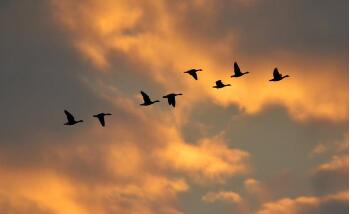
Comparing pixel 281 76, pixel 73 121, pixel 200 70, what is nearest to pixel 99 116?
pixel 73 121

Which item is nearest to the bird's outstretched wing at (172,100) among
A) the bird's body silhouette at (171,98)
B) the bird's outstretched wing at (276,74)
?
the bird's body silhouette at (171,98)

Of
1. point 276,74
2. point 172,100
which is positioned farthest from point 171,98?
point 276,74

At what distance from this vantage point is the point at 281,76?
143 metres

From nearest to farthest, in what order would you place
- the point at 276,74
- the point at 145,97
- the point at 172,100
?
the point at 276,74
the point at 145,97
the point at 172,100

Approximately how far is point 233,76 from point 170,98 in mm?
10172

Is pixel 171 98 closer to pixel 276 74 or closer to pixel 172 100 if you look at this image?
pixel 172 100

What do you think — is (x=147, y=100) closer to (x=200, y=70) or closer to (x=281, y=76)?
(x=200, y=70)

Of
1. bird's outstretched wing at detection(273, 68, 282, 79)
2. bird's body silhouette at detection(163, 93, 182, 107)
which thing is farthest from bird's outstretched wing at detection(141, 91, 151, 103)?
bird's outstretched wing at detection(273, 68, 282, 79)

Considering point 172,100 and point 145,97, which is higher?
point 172,100

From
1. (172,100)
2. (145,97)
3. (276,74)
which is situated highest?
(276,74)

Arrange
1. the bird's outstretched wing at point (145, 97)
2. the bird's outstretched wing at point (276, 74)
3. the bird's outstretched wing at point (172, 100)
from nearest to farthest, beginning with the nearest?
the bird's outstretched wing at point (276, 74), the bird's outstretched wing at point (145, 97), the bird's outstretched wing at point (172, 100)

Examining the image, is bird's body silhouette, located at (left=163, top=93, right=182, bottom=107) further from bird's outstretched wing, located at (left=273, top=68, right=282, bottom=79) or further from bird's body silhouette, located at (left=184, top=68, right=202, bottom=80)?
bird's outstretched wing, located at (left=273, top=68, right=282, bottom=79)

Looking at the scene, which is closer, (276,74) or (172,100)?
(276,74)

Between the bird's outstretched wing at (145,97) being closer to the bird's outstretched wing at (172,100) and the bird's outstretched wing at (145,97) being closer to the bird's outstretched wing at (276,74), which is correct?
the bird's outstretched wing at (172,100)
